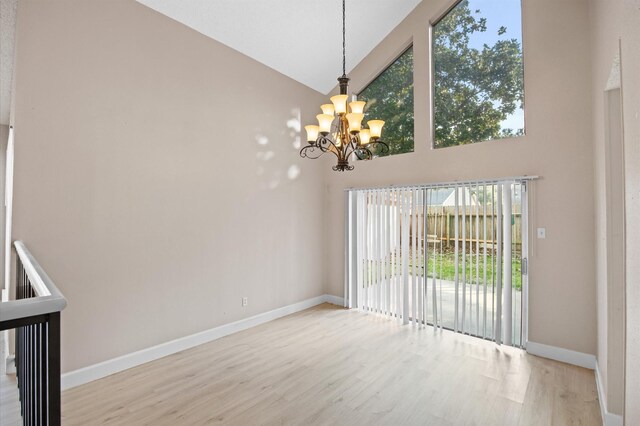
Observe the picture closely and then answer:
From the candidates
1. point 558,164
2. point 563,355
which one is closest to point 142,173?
point 558,164

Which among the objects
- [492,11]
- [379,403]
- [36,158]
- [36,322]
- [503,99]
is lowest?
[379,403]

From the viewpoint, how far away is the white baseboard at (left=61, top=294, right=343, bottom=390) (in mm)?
2746

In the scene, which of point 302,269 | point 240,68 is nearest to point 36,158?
point 240,68

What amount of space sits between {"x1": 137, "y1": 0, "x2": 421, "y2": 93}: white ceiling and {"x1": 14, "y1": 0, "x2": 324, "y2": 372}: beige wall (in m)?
0.16

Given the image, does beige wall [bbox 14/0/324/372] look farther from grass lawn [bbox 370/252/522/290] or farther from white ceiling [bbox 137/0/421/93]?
grass lawn [bbox 370/252/522/290]

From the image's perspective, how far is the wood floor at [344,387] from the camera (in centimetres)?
233

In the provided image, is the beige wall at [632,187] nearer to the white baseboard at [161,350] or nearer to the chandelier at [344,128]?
the chandelier at [344,128]

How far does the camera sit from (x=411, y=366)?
307cm

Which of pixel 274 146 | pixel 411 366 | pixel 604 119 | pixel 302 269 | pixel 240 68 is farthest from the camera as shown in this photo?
pixel 302 269

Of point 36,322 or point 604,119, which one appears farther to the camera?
point 604,119

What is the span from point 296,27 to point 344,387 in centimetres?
405

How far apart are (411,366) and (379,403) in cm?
71

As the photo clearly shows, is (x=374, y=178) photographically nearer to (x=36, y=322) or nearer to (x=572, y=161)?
(x=572, y=161)

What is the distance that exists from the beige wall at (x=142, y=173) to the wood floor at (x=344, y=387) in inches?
20.7
